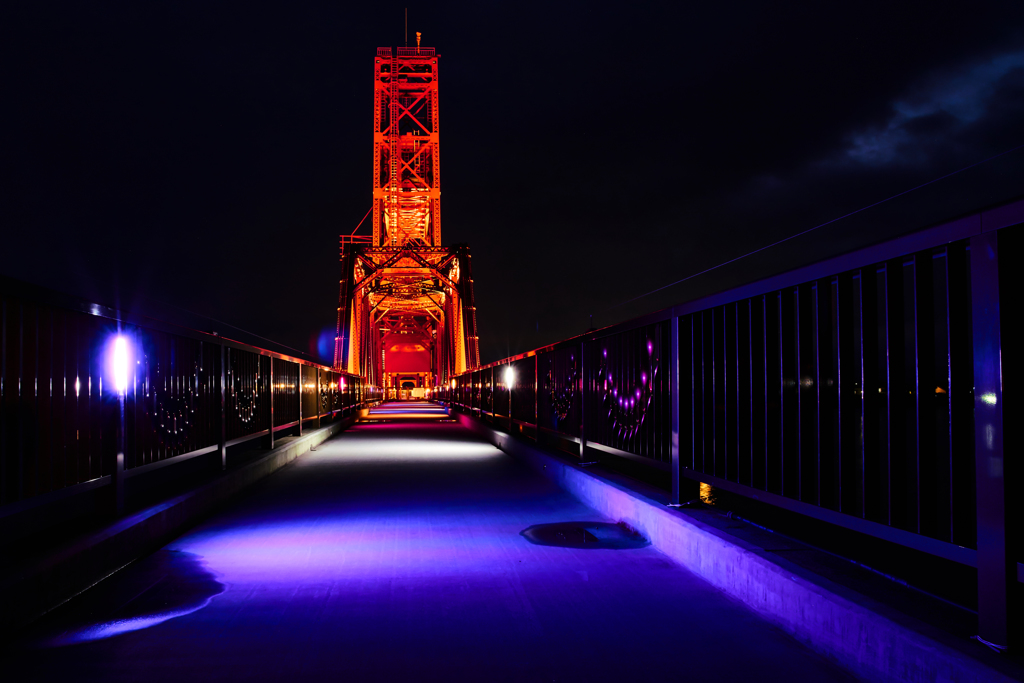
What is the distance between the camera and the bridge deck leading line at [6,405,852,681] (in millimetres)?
2998

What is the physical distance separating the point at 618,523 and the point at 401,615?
282 cm

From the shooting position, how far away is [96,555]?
168 inches

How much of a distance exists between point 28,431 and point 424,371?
128 meters

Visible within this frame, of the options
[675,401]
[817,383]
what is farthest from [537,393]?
[817,383]

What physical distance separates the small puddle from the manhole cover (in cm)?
228

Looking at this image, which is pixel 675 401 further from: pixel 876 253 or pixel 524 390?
pixel 524 390

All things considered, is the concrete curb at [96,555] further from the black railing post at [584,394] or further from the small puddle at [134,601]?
the black railing post at [584,394]

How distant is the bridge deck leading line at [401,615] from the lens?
3.00 metres

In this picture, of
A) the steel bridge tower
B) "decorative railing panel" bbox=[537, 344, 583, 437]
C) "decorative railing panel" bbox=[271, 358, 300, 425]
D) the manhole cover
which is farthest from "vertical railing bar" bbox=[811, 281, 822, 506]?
the steel bridge tower

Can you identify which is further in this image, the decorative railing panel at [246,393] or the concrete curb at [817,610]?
the decorative railing panel at [246,393]

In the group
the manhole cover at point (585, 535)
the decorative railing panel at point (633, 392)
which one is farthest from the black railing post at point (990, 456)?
the decorative railing panel at point (633, 392)

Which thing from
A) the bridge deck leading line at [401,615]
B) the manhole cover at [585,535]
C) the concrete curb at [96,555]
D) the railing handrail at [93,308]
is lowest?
the manhole cover at [585,535]

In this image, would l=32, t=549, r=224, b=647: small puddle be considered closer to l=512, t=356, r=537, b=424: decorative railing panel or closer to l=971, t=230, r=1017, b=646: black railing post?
l=971, t=230, r=1017, b=646: black railing post

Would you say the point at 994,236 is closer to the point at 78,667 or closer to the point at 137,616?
the point at 78,667
